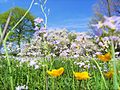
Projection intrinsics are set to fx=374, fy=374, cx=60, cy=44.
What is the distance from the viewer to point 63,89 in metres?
4.20

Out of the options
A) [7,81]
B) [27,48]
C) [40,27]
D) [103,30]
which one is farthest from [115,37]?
[27,48]

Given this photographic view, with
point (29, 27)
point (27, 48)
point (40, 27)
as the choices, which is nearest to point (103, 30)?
point (40, 27)

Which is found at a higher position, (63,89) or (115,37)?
(115,37)

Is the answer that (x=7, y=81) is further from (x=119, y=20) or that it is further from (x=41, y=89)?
(x=119, y=20)

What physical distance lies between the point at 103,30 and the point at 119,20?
0.29 feet

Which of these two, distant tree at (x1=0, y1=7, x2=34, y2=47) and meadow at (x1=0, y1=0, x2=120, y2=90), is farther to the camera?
distant tree at (x1=0, y1=7, x2=34, y2=47)

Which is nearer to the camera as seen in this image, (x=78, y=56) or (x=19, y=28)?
(x=78, y=56)

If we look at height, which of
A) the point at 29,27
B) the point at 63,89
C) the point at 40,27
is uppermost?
the point at 29,27

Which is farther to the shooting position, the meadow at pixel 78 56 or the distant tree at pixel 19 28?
the distant tree at pixel 19 28

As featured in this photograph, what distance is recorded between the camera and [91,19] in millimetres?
42406

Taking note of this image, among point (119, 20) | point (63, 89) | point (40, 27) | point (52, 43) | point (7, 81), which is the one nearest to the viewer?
point (119, 20)

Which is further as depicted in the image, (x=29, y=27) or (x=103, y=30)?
(x=29, y=27)

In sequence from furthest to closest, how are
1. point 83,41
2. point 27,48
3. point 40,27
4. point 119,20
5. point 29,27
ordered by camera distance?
point 29,27, point 27,48, point 40,27, point 83,41, point 119,20

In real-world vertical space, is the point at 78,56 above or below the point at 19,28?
below
